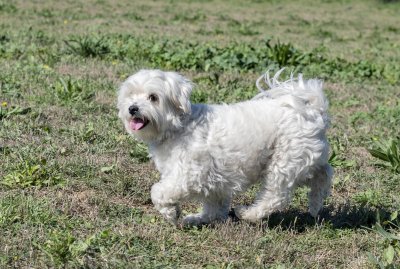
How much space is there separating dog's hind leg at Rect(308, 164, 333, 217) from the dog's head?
4.49 ft

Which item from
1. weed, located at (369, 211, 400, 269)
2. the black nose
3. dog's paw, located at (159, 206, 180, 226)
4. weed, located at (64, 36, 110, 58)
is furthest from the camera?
weed, located at (64, 36, 110, 58)

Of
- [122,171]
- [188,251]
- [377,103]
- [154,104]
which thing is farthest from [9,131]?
[377,103]

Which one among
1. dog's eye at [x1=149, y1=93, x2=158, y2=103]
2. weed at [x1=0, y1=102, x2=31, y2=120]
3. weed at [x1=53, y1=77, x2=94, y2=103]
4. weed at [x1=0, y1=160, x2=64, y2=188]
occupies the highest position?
dog's eye at [x1=149, y1=93, x2=158, y2=103]

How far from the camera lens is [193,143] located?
554cm

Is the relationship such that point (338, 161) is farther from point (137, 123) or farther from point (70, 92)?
point (70, 92)

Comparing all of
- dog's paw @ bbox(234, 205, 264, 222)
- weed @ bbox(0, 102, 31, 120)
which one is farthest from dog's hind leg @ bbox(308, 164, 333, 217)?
weed @ bbox(0, 102, 31, 120)

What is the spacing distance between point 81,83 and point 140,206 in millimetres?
4022

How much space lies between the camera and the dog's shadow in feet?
19.6

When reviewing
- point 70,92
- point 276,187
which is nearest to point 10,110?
point 70,92

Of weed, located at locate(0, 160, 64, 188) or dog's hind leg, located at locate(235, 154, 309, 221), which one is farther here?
weed, located at locate(0, 160, 64, 188)

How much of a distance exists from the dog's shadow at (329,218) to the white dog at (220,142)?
0.28 metres

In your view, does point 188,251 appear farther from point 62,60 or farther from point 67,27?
point 67,27

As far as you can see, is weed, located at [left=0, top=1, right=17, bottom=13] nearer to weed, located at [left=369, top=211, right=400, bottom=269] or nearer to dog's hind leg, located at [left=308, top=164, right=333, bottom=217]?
dog's hind leg, located at [left=308, top=164, right=333, bottom=217]

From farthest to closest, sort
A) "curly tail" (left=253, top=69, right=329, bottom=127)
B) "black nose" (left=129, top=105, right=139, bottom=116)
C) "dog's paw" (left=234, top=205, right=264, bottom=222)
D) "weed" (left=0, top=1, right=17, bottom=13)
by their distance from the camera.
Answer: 1. "weed" (left=0, top=1, right=17, bottom=13)
2. "curly tail" (left=253, top=69, right=329, bottom=127)
3. "dog's paw" (left=234, top=205, right=264, bottom=222)
4. "black nose" (left=129, top=105, right=139, bottom=116)
